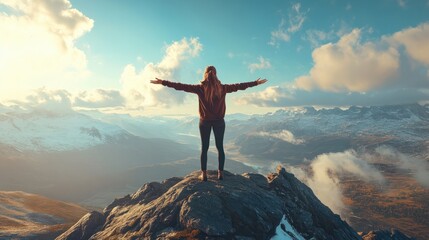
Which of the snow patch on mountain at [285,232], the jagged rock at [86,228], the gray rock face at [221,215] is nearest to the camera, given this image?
the gray rock face at [221,215]

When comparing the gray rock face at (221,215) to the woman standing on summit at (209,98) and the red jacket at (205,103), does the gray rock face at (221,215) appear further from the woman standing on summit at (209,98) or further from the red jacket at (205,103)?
the red jacket at (205,103)

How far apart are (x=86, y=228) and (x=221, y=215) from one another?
44.0ft

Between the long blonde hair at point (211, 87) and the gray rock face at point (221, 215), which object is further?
the long blonde hair at point (211, 87)

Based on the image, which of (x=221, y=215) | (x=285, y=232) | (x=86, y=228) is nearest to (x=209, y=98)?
(x=221, y=215)

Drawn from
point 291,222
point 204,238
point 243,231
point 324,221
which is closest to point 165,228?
point 204,238

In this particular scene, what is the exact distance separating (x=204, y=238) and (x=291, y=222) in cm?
810

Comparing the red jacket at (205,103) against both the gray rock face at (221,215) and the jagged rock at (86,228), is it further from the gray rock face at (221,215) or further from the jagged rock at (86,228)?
the jagged rock at (86,228)

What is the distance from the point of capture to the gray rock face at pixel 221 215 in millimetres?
17734

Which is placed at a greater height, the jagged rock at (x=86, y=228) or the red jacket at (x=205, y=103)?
the red jacket at (x=205, y=103)

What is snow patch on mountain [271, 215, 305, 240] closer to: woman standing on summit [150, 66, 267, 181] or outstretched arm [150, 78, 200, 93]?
woman standing on summit [150, 66, 267, 181]

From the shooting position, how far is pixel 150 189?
91.0ft

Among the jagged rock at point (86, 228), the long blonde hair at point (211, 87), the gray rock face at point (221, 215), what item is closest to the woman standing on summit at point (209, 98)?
Result: the long blonde hair at point (211, 87)

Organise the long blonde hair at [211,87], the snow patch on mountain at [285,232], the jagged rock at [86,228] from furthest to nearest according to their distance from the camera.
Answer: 1. the jagged rock at [86,228]
2. the snow patch on mountain at [285,232]
3. the long blonde hair at [211,87]

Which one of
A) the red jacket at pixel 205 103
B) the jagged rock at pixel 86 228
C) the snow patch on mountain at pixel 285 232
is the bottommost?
the jagged rock at pixel 86 228
